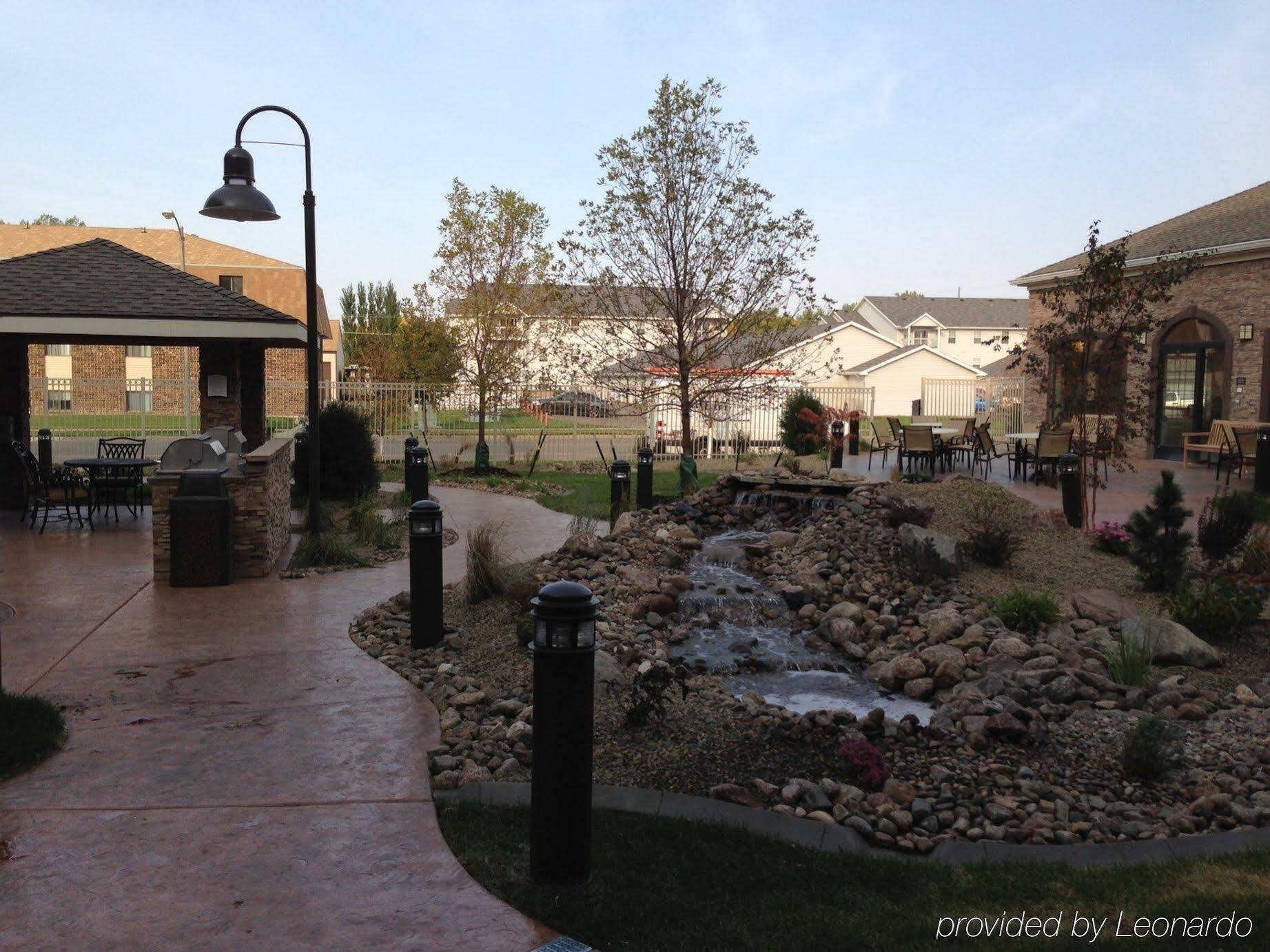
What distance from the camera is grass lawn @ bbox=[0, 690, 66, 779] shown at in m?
4.90

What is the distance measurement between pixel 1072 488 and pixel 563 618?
31.4 feet

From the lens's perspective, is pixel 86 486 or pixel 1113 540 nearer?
pixel 1113 540

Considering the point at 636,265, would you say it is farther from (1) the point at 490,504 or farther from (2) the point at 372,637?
(2) the point at 372,637

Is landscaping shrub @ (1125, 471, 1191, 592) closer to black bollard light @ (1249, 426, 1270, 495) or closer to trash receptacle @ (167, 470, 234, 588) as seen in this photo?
black bollard light @ (1249, 426, 1270, 495)

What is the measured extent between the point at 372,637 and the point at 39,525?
8.01 metres

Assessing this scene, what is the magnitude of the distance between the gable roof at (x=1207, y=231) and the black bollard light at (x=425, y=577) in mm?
16952

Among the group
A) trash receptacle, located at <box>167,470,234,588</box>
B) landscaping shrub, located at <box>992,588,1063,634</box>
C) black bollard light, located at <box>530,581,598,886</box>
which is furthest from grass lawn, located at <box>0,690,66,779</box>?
landscaping shrub, located at <box>992,588,1063,634</box>

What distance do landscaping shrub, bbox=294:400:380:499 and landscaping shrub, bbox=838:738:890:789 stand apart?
1206cm

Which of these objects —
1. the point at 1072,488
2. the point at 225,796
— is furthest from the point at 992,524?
the point at 225,796

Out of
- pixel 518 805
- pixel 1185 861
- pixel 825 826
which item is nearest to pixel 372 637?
pixel 518 805

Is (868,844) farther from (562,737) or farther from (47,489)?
(47,489)

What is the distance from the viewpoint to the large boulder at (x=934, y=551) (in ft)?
30.8

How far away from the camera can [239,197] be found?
10859mm

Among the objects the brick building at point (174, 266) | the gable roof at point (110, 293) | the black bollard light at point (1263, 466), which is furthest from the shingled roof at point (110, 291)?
the brick building at point (174, 266)
